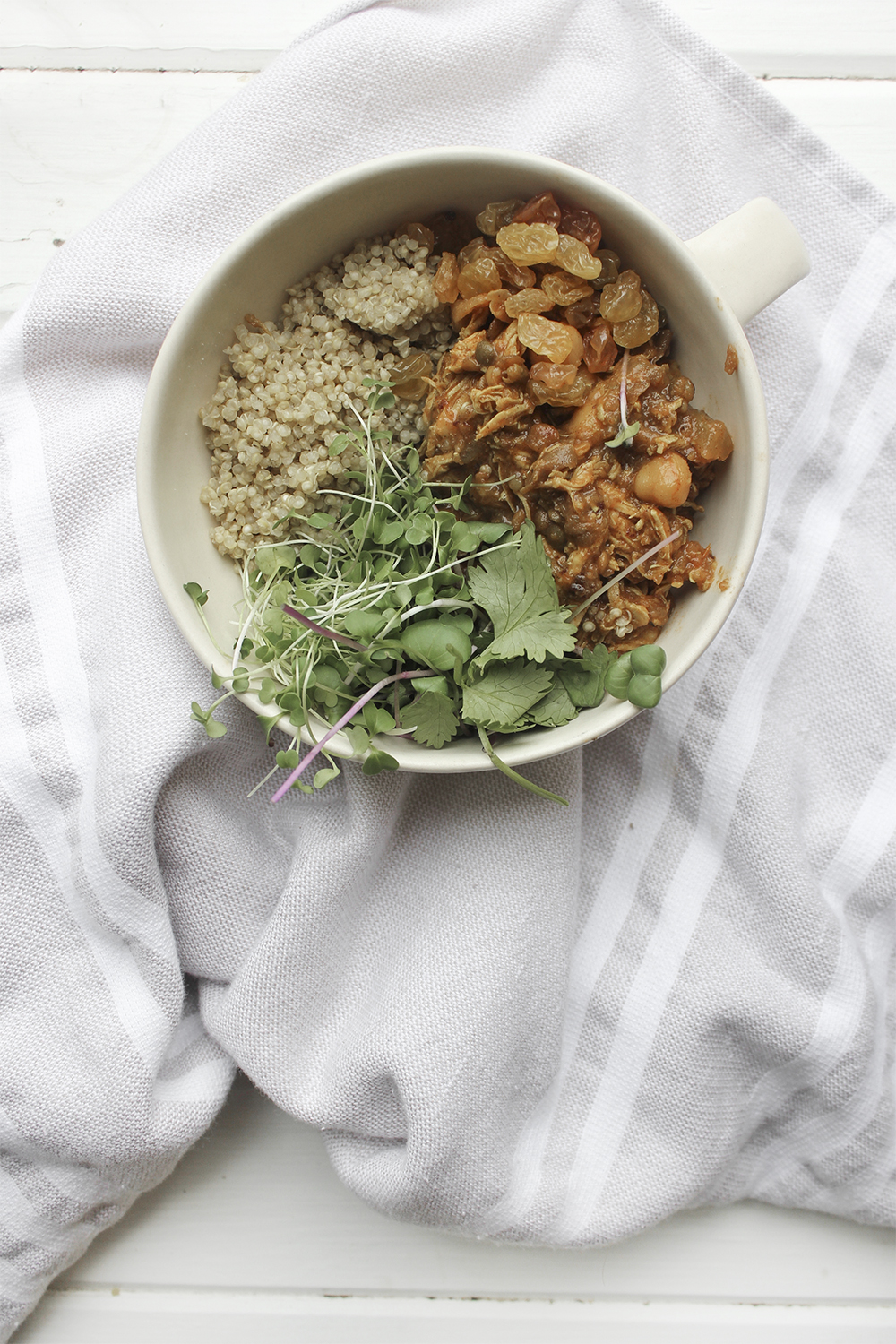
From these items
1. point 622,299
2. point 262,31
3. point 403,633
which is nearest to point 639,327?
point 622,299

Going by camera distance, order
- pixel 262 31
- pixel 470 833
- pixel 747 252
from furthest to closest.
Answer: pixel 262 31, pixel 470 833, pixel 747 252

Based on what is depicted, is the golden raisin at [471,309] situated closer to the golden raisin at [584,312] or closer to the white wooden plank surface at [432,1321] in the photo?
the golden raisin at [584,312]

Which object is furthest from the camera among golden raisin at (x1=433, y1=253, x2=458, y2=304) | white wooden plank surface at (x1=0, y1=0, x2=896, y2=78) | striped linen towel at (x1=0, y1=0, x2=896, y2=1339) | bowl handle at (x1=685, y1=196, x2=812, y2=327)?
white wooden plank surface at (x1=0, y1=0, x2=896, y2=78)

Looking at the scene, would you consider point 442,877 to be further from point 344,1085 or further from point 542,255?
point 542,255

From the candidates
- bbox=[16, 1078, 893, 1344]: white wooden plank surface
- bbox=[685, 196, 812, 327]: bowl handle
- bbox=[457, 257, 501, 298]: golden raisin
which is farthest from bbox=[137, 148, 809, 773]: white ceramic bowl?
bbox=[16, 1078, 893, 1344]: white wooden plank surface

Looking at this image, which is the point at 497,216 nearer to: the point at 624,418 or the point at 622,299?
the point at 622,299

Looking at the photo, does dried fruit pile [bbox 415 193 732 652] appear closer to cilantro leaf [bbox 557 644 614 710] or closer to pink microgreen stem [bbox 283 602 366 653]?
cilantro leaf [bbox 557 644 614 710]
